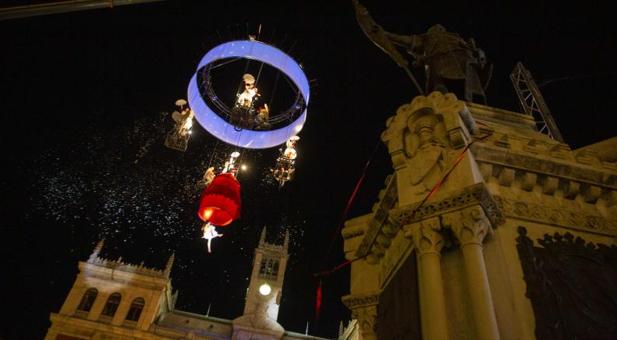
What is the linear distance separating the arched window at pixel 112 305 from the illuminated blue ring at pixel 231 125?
107 feet

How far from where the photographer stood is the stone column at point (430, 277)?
14.7 ft

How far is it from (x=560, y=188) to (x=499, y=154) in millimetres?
1162

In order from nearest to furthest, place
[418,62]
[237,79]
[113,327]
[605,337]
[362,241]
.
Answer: [605,337], [362,241], [418,62], [237,79], [113,327]

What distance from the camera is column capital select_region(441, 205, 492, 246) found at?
192 inches

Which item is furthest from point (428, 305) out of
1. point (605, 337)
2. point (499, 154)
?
point (499, 154)

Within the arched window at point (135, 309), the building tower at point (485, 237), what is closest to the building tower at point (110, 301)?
the arched window at point (135, 309)

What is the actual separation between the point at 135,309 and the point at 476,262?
4355 cm

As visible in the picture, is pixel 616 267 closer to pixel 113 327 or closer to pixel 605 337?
pixel 605 337

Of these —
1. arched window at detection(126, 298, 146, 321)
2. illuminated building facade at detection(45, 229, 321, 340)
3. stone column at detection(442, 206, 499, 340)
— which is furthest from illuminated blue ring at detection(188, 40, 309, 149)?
arched window at detection(126, 298, 146, 321)

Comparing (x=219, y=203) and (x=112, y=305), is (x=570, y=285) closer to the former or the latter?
(x=219, y=203)

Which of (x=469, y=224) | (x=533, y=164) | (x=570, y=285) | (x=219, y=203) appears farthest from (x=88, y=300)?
(x=570, y=285)

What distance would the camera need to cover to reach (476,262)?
4.66 metres

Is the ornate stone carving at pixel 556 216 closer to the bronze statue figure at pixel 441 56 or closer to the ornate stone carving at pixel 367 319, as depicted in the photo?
the ornate stone carving at pixel 367 319

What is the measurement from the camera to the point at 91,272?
133ft
